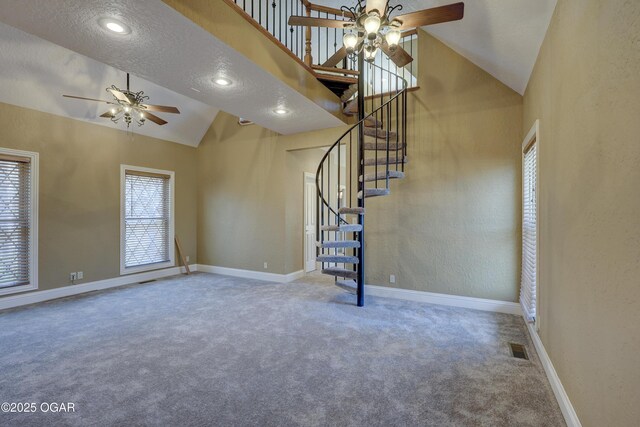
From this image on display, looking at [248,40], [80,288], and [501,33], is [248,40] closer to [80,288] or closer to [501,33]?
[501,33]

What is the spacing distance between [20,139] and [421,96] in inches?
226

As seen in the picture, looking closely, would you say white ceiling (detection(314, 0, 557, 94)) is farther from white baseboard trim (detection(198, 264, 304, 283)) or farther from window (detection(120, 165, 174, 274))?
window (detection(120, 165, 174, 274))

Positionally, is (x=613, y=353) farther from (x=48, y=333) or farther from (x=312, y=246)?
(x=312, y=246)

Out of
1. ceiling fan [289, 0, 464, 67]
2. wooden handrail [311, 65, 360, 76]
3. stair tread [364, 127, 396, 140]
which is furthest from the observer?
stair tread [364, 127, 396, 140]

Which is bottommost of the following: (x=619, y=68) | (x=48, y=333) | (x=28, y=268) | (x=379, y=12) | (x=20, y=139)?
(x=48, y=333)

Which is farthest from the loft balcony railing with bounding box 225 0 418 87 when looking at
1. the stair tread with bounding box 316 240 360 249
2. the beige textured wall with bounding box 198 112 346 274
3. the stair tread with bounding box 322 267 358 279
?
the stair tread with bounding box 322 267 358 279

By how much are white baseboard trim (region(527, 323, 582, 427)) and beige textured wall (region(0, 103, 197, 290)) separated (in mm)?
6133

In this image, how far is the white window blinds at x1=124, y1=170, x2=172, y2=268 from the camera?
5.44 meters

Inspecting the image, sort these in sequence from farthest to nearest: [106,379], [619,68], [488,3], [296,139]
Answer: [296,139] < [488,3] < [106,379] < [619,68]

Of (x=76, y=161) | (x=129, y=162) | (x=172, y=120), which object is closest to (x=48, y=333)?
(x=76, y=161)

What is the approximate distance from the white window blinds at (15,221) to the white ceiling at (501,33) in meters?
5.77

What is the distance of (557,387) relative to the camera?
6.67 feet

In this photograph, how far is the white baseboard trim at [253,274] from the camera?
5.47 metres

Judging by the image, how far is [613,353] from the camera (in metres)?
1.30
